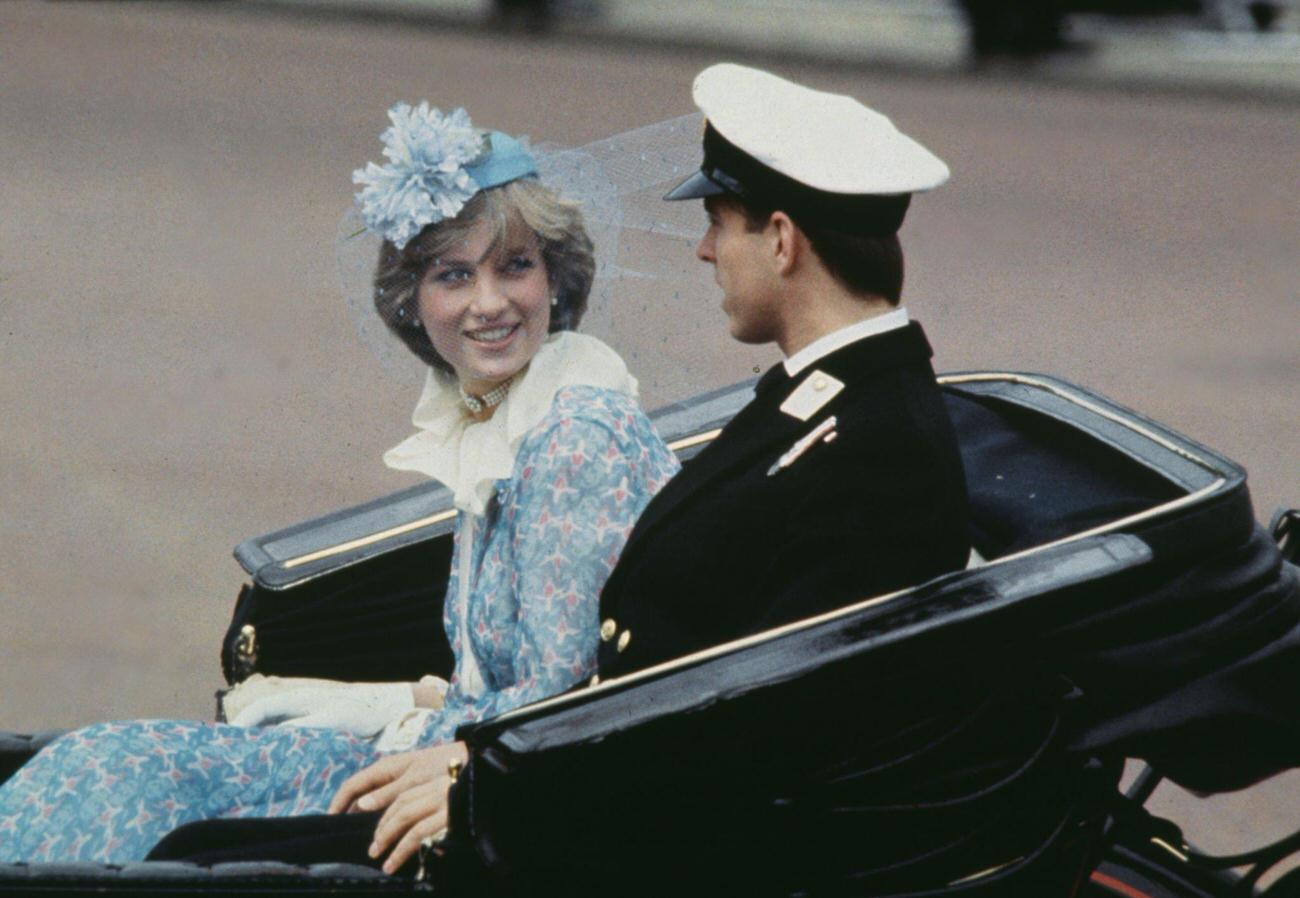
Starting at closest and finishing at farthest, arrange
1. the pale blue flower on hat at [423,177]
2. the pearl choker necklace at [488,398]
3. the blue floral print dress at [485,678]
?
the blue floral print dress at [485,678] → the pale blue flower on hat at [423,177] → the pearl choker necklace at [488,398]

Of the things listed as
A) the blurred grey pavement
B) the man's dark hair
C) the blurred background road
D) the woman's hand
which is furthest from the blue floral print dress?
the blurred grey pavement

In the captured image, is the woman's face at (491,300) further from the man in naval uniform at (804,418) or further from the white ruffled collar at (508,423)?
the man in naval uniform at (804,418)

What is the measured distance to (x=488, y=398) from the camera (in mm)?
2947

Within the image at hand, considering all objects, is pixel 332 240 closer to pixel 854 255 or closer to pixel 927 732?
pixel 854 255

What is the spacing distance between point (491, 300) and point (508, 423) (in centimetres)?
17

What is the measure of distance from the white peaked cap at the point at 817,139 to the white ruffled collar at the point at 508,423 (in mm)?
440

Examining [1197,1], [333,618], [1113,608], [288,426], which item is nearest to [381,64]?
[1197,1]

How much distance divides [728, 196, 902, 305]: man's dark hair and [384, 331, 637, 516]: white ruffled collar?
1.35 ft

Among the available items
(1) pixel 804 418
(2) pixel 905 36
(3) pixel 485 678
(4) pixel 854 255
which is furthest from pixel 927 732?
(2) pixel 905 36

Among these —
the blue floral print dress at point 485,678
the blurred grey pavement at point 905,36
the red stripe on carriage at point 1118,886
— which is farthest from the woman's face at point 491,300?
the blurred grey pavement at point 905,36

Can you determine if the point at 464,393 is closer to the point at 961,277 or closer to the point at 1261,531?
the point at 1261,531

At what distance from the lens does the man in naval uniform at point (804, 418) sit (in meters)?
2.42

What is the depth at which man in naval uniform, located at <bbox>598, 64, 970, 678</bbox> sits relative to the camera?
2.42 metres

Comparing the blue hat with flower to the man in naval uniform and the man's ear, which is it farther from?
the man's ear
